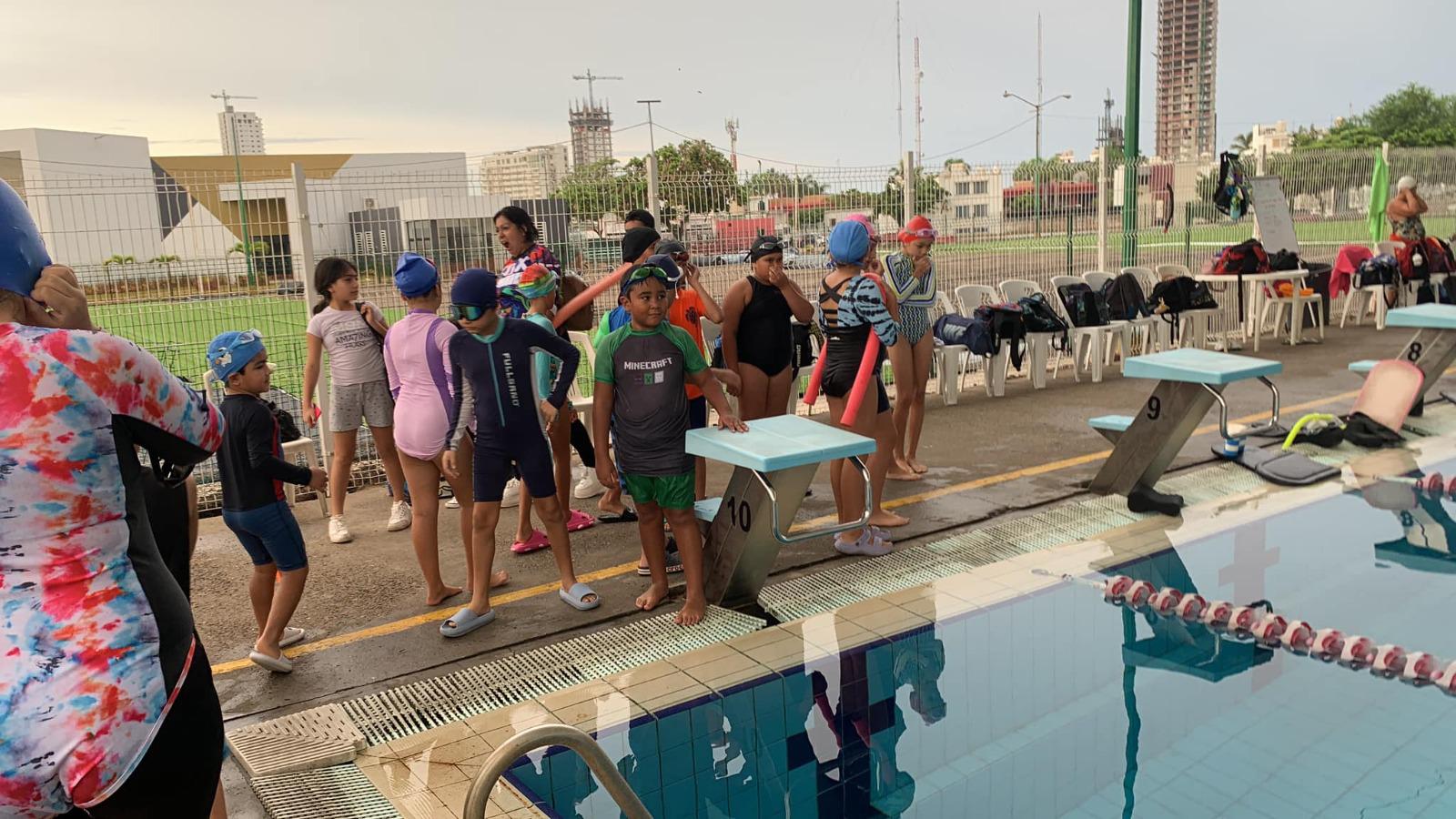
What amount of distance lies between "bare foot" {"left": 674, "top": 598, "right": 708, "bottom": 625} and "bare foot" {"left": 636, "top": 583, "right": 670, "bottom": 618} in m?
0.24

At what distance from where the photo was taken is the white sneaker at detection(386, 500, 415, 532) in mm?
7188

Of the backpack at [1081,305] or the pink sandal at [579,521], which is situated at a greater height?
the backpack at [1081,305]

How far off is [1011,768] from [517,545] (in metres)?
3.53

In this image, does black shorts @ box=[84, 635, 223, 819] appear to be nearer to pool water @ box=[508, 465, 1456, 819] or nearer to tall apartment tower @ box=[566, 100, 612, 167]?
pool water @ box=[508, 465, 1456, 819]

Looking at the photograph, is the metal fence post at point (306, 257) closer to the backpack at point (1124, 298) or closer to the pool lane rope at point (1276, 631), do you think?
the pool lane rope at point (1276, 631)

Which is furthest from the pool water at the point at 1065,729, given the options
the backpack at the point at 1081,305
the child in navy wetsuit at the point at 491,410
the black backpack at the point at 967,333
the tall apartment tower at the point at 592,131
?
the tall apartment tower at the point at 592,131

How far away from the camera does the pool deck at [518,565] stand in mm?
4875

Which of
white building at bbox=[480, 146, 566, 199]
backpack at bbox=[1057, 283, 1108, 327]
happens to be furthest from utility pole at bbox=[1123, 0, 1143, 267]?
white building at bbox=[480, 146, 566, 199]

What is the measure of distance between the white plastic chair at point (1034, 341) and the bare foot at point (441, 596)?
685cm

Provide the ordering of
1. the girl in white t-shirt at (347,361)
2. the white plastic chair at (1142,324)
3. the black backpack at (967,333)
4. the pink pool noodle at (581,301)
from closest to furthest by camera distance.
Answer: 1. the pink pool noodle at (581,301)
2. the girl in white t-shirt at (347,361)
3. the black backpack at (967,333)
4. the white plastic chair at (1142,324)

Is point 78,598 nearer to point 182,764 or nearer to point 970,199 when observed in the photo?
point 182,764

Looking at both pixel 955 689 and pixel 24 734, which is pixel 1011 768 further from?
pixel 24 734

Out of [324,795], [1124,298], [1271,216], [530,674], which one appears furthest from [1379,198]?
[324,795]

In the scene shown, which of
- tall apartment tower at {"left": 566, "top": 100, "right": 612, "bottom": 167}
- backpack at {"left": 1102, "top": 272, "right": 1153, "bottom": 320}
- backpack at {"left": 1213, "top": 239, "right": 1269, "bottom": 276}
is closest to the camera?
backpack at {"left": 1102, "top": 272, "right": 1153, "bottom": 320}
